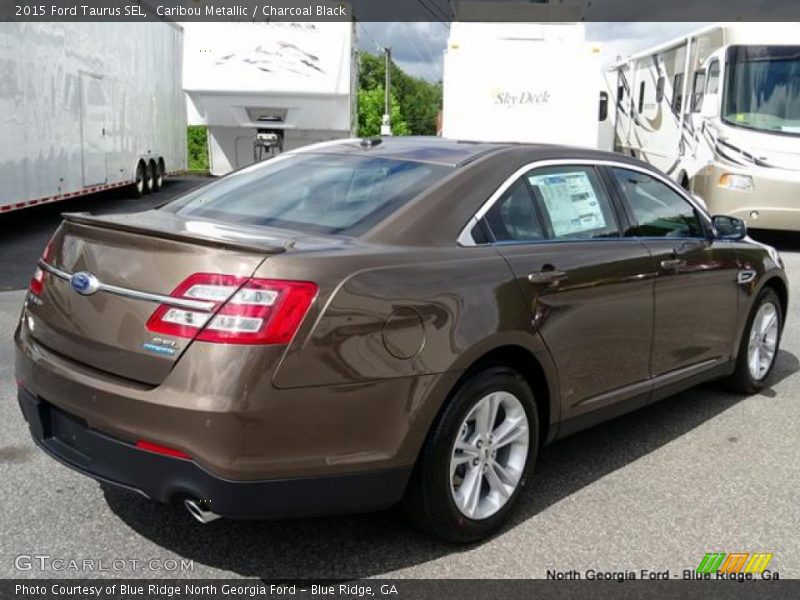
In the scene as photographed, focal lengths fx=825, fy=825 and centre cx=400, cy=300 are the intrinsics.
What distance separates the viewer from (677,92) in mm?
14602

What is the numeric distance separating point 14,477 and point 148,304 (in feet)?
5.21

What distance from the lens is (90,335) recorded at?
9.74 feet

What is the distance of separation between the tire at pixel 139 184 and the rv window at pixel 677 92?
417 inches

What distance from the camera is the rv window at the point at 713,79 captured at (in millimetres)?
12515

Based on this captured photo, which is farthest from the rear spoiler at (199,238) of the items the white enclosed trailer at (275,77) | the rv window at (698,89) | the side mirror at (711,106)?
the rv window at (698,89)

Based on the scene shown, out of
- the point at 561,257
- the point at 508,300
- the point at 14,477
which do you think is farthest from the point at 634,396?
Answer: the point at 14,477

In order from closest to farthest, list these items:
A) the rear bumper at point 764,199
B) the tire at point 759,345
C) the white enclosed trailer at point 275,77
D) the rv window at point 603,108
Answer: the tire at point 759,345
the rear bumper at point 764,199
the white enclosed trailer at point 275,77
the rv window at point 603,108

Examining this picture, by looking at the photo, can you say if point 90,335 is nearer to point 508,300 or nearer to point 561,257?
point 508,300

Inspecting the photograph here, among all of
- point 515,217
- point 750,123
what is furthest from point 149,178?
point 515,217

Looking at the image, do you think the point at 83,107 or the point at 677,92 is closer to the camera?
the point at 83,107

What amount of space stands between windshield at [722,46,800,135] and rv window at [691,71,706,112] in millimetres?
743

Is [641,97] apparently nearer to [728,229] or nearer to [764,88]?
[764,88]

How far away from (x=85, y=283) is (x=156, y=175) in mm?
16728

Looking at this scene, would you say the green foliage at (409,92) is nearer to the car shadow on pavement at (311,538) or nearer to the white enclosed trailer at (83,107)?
the white enclosed trailer at (83,107)
